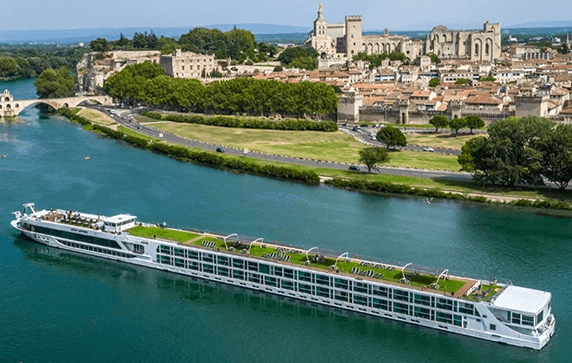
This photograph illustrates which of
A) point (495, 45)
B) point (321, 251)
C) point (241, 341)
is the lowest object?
point (241, 341)

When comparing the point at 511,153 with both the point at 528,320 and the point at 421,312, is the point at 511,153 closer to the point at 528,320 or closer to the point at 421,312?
the point at 421,312

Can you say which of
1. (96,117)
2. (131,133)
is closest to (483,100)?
(131,133)

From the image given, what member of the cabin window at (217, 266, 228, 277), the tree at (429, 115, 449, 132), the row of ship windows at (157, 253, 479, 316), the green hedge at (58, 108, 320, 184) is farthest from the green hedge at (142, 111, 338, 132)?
the cabin window at (217, 266, 228, 277)

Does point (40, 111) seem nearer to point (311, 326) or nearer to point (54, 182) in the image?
point (54, 182)

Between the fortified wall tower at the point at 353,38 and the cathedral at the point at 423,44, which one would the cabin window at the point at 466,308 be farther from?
the fortified wall tower at the point at 353,38

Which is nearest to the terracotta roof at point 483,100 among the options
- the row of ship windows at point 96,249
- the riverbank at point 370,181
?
the riverbank at point 370,181

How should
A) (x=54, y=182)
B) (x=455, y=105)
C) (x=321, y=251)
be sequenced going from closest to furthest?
(x=321, y=251)
(x=54, y=182)
(x=455, y=105)

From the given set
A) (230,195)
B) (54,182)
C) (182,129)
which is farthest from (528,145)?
(182,129)
